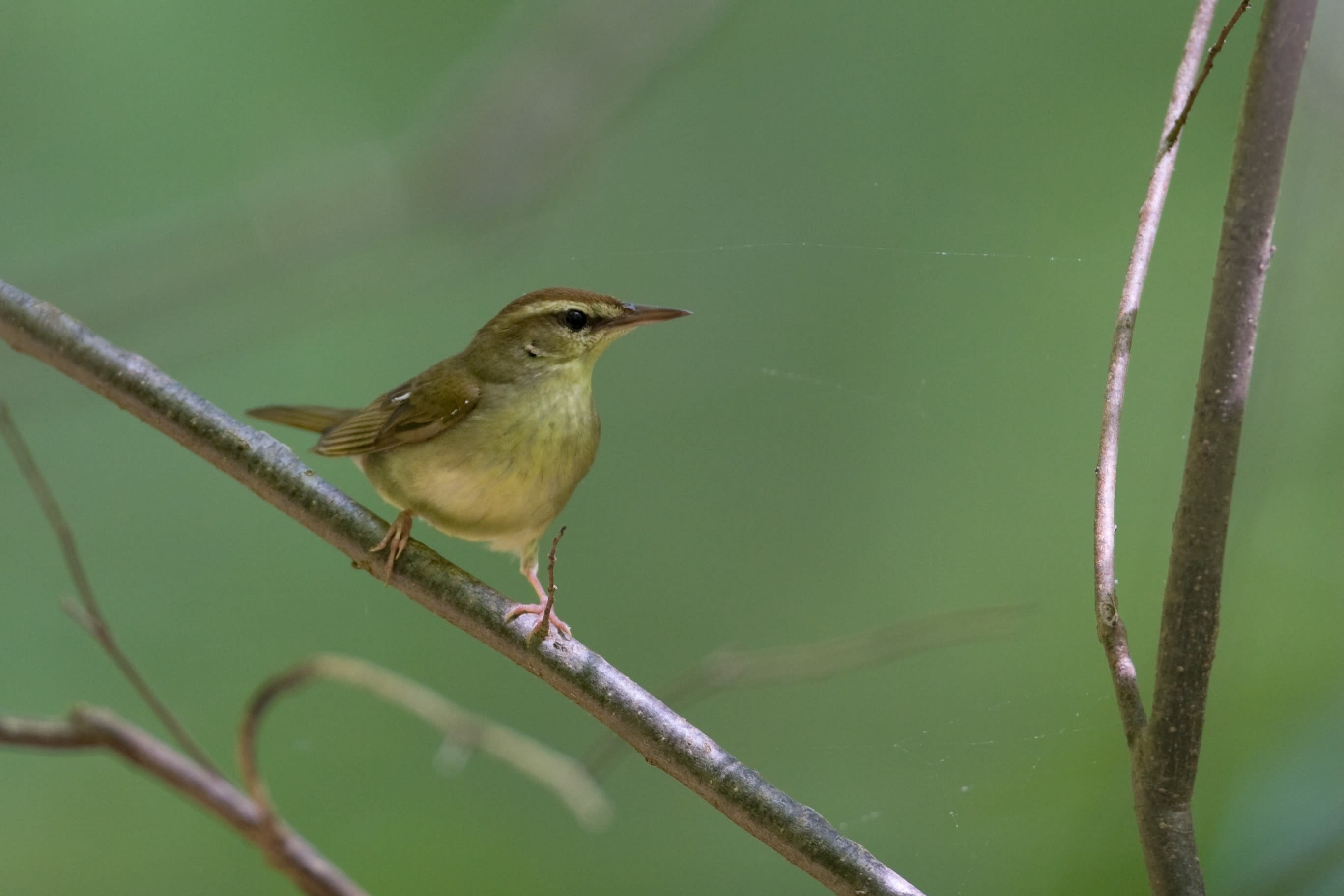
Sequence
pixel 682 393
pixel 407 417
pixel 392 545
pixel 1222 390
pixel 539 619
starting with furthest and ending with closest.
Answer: pixel 682 393 → pixel 407 417 → pixel 392 545 → pixel 539 619 → pixel 1222 390

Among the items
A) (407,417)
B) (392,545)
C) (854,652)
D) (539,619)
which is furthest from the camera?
(854,652)

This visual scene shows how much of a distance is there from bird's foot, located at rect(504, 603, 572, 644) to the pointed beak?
530mm

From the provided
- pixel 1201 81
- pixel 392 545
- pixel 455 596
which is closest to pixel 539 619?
pixel 455 596

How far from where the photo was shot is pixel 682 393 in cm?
305

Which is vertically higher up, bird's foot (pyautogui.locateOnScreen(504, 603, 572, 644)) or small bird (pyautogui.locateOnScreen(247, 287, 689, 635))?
small bird (pyautogui.locateOnScreen(247, 287, 689, 635))

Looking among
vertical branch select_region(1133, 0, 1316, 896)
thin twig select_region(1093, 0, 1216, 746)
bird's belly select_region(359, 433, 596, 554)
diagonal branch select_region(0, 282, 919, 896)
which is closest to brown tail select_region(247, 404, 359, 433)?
bird's belly select_region(359, 433, 596, 554)

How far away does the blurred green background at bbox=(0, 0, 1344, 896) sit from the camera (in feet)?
7.88

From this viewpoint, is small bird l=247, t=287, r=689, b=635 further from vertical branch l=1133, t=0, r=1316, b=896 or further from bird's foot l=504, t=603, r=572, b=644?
vertical branch l=1133, t=0, r=1316, b=896

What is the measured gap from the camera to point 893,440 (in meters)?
2.86

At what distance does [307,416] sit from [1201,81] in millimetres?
1755

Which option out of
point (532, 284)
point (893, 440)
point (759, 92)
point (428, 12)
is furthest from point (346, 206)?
point (893, 440)

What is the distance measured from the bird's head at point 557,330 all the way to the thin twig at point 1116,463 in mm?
820

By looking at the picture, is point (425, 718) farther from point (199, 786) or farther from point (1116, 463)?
point (1116, 463)

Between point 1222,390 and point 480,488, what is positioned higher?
point 1222,390
